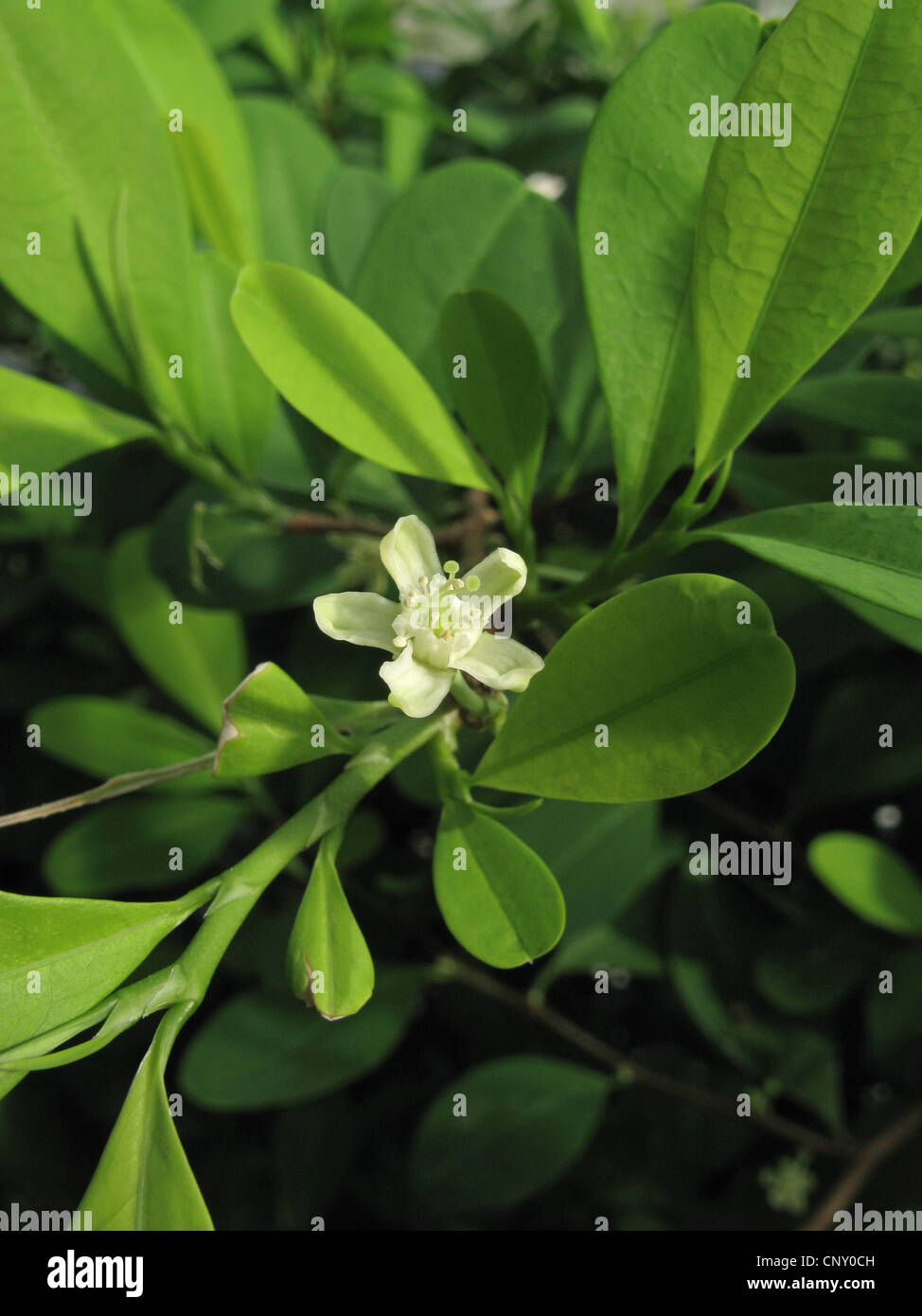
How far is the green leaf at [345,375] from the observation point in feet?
1.66

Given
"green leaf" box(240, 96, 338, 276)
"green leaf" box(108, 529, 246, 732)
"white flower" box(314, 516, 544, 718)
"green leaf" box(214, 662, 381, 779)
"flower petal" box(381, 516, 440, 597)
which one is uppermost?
"green leaf" box(240, 96, 338, 276)

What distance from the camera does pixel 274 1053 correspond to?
37.9 inches

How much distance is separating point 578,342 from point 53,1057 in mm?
634

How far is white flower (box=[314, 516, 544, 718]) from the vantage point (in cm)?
46

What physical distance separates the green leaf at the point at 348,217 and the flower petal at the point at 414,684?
1.59 feet

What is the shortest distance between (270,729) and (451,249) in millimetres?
468

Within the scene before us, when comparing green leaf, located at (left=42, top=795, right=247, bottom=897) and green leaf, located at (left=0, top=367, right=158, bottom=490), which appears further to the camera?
green leaf, located at (left=42, top=795, right=247, bottom=897)

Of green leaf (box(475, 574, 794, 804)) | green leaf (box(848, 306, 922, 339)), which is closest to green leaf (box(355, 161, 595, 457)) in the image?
green leaf (box(848, 306, 922, 339))

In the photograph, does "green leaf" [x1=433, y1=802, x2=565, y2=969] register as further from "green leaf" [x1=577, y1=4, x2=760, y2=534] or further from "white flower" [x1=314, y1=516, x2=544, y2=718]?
"green leaf" [x1=577, y1=4, x2=760, y2=534]

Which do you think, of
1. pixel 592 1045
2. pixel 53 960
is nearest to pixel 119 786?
pixel 53 960

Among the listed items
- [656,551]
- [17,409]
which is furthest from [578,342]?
[17,409]

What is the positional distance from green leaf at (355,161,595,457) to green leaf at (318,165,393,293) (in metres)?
0.10

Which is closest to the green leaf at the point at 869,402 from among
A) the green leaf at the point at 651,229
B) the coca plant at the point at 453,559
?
the coca plant at the point at 453,559

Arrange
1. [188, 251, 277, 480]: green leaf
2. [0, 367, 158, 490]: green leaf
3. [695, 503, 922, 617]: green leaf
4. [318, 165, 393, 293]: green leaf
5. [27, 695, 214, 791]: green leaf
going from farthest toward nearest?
[27, 695, 214, 791]: green leaf → [318, 165, 393, 293]: green leaf → [188, 251, 277, 480]: green leaf → [0, 367, 158, 490]: green leaf → [695, 503, 922, 617]: green leaf
